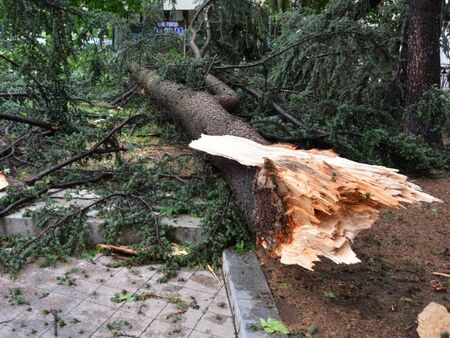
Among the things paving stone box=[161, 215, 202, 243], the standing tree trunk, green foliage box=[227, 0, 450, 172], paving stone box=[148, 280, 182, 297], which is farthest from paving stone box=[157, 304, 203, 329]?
the standing tree trunk

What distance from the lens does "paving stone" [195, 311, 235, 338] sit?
2305 mm

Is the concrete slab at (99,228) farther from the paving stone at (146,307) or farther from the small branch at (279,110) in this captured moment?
the small branch at (279,110)

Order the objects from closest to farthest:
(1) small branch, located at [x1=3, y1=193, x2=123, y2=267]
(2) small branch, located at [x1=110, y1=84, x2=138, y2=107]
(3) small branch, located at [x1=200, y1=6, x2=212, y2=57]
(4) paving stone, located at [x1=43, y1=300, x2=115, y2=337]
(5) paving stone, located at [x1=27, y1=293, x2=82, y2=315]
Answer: (4) paving stone, located at [x1=43, y1=300, x2=115, y2=337]
(5) paving stone, located at [x1=27, y1=293, x2=82, y2=315]
(1) small branch, located at [x1=3, y1=193, x2=123, y2=267]
(3) small branch, located at [x1=200, y1=6, x2=212, y2=57]
(2) small branch, located at [x1=110, y1=84, x2=138, y2=107]

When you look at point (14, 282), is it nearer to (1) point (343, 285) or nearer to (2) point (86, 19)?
(1) point (343, 285)

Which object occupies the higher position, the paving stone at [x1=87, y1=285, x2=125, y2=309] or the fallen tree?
the fallen tree

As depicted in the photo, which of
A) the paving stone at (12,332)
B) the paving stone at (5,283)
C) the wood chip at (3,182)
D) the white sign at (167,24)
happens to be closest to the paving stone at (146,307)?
the paving stone at (12,332)

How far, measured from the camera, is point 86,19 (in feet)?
13.6

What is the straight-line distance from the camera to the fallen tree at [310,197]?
2.08 m

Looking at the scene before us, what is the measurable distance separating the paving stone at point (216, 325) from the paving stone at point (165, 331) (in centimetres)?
8

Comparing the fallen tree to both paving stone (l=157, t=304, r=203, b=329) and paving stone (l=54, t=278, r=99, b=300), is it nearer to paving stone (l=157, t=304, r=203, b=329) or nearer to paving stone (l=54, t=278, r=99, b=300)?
paving stone (l=157, t=304, r=203, b=329)

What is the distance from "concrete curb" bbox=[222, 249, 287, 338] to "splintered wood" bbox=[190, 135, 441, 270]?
9.7 inches

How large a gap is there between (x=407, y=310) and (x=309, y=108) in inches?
119

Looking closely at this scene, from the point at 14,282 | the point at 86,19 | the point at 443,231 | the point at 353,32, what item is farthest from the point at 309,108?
the point at 14,282

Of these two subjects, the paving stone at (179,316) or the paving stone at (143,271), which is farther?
the paving stone at (143,271)
